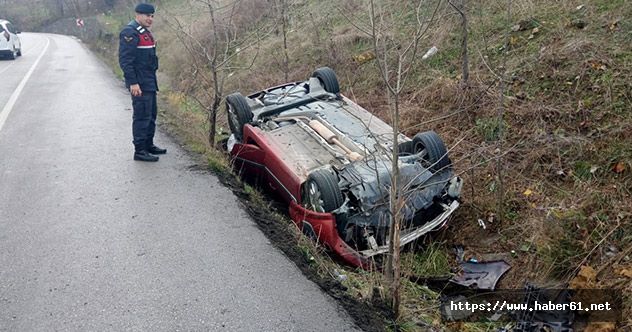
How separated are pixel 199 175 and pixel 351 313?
3.11m

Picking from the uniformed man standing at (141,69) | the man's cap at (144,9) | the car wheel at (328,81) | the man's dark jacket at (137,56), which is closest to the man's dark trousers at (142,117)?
the uniformed man standing at (141,69)

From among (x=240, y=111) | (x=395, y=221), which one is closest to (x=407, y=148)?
(x=240, y=111)

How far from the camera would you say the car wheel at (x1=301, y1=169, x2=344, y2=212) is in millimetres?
4711

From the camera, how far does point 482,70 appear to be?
24.5 feet

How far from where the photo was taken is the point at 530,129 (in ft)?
19.8

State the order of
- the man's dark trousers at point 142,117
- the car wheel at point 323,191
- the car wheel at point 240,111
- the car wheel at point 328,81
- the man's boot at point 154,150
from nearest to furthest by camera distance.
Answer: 1. the car wheel at point 323,191
2. the man's dark trousers at point 142,117
3. the car wheel at point 240,111
4. the man's boot at point 154,150
5. the car wheel at point 328,81

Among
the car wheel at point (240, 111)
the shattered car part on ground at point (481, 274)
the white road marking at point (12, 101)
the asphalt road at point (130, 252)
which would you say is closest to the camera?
the asphalt road at point (130, 252)

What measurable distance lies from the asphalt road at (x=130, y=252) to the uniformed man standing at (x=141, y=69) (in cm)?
35

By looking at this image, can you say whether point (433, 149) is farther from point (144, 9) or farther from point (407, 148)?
point (144, 9)

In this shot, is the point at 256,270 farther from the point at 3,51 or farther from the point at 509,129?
the point at 3,51

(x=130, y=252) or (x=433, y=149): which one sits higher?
(x=433, y=149)

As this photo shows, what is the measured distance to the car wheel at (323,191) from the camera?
4.71m

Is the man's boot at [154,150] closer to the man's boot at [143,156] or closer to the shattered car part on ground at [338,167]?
the man's boot at [143,156]

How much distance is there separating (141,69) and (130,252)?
2741 mm
